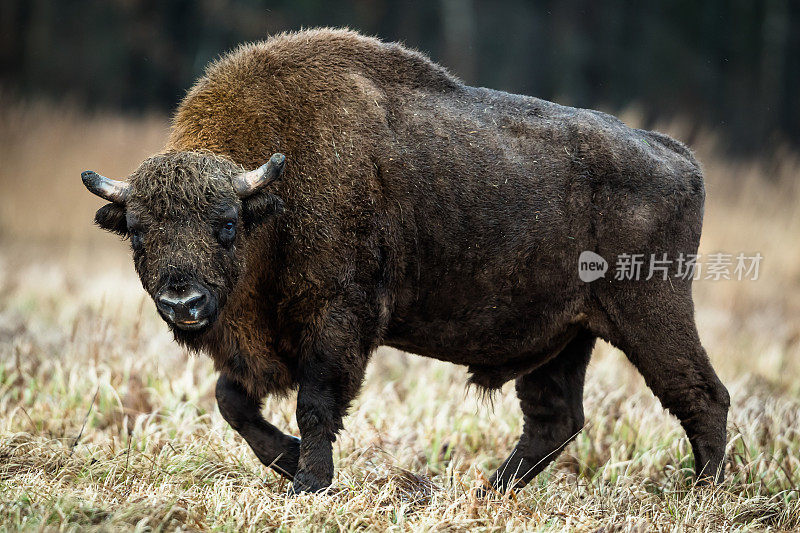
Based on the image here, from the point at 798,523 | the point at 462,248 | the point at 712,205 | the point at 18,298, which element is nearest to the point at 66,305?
the point at 18,298

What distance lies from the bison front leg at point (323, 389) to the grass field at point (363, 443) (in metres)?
0.16

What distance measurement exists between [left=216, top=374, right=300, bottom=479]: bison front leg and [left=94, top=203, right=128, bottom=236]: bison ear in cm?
109

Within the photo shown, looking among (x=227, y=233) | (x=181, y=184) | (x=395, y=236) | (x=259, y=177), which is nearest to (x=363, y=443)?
(x=395, y=236)

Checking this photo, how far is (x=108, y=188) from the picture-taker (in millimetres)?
4137

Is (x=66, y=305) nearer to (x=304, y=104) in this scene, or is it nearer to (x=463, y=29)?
(x=304, y=104)

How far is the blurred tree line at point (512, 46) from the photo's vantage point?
78.3 ft

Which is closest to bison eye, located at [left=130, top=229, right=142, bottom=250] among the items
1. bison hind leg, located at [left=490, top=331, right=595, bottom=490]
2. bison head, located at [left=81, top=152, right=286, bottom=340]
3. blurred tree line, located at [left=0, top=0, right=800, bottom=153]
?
bison head, located at [left=81, top=152, right=286, bottom=340]

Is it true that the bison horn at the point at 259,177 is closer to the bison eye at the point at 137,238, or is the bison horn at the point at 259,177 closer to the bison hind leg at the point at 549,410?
the bison eye at the point at 137,238

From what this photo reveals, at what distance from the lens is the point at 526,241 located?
4.84 metres

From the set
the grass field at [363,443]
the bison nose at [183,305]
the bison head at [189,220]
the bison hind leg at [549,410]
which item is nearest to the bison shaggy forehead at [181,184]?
the bison head at [189,220]

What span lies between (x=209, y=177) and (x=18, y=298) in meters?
5.78

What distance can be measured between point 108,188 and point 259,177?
715 mm

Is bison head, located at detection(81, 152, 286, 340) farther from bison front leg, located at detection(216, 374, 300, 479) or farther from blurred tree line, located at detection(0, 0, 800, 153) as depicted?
blurred tree line, located at detection(0, 0, 800, 153)

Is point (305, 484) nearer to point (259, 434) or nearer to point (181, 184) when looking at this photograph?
point (259, 434)
